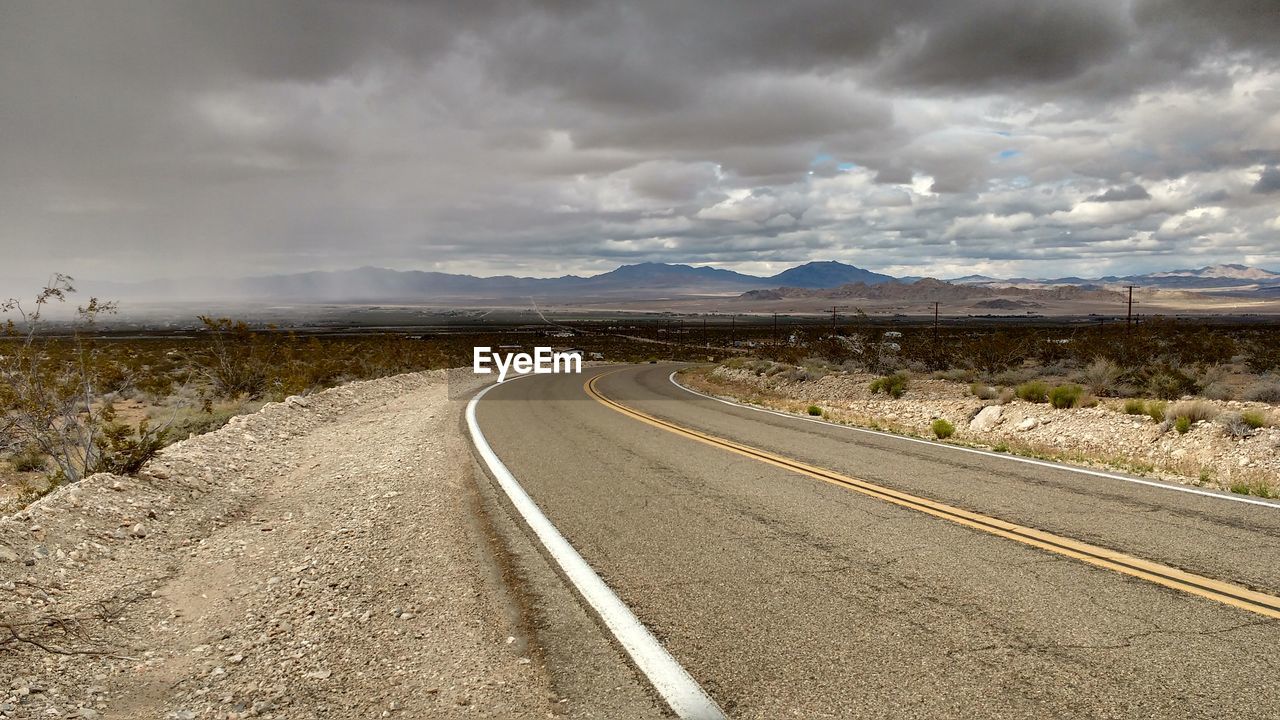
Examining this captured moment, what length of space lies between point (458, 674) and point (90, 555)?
448cm

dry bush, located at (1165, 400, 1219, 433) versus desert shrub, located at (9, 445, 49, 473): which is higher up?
dry bush, located at (1165, 400, 1219, 433)

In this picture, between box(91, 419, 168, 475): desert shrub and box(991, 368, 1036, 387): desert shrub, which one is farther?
box(991, 368, 1036, 387): desert shrub

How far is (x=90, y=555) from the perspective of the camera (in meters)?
6.16

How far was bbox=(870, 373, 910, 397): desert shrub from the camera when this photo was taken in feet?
65.8

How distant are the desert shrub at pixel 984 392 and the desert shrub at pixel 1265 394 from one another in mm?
5664

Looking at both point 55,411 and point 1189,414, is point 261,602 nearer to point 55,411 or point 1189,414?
point 55,411

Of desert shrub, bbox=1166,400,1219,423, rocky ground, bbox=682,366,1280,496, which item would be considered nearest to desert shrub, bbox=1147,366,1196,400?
rocky ground, bbox=682,366,1280,496

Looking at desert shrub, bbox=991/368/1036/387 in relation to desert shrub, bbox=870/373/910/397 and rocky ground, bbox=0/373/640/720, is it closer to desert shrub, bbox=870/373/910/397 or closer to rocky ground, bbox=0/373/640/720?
desert shrub, bbox=870/373/910/397

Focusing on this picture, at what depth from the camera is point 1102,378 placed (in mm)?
19922

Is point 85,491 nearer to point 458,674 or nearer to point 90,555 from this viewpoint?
point 90,555

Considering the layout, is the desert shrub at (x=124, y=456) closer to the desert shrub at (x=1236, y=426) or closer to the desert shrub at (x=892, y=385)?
the desert shrub at (x=1236, y=426)

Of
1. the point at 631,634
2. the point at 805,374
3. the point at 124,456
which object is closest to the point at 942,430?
the point at 631,634

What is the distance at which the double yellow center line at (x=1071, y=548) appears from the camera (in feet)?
14.6

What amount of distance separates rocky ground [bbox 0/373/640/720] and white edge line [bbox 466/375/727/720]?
0.48 metres
